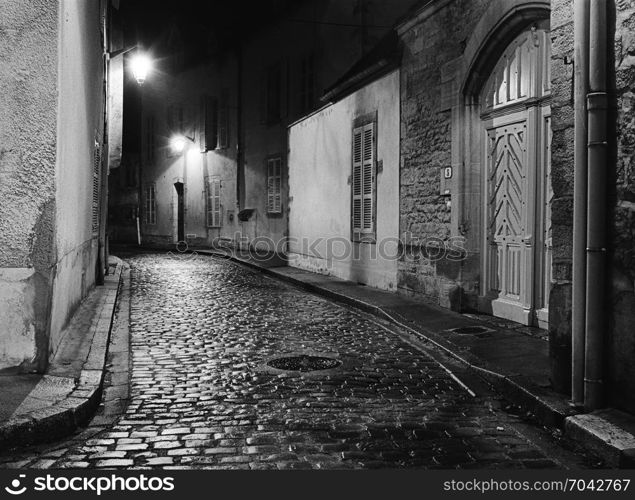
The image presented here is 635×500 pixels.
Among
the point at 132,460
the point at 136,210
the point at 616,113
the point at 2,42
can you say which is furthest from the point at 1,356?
the point at 136,210

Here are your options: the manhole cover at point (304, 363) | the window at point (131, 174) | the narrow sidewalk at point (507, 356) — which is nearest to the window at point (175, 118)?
the window at point (131, 174)

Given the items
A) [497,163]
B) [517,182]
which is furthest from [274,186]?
[517,182]

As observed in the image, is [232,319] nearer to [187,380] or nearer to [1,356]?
[187,380]

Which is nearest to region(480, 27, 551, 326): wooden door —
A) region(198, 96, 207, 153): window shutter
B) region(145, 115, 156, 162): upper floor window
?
region(198, 96, 207, 153): window shutter

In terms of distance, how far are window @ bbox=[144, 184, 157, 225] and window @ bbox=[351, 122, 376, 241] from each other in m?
22.4

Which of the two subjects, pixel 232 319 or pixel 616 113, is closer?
pixel 616 113

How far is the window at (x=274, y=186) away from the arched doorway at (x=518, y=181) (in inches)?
546

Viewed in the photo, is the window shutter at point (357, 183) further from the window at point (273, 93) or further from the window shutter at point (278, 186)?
the window at point (273, 93)

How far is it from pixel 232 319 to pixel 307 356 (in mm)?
2675

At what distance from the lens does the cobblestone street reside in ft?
13.6

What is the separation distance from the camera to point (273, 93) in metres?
24.2

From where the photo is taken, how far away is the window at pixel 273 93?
2389 centimetres

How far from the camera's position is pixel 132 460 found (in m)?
4.07


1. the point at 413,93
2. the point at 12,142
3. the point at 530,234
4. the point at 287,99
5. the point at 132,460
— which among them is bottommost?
the point at 132,460
